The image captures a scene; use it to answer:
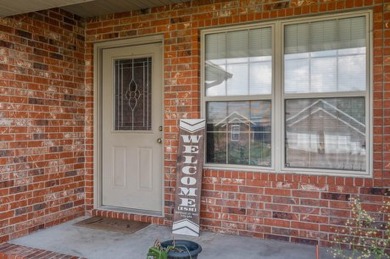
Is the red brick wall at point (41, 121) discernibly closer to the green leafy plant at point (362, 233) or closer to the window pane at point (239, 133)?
the window pane at point (239, 133)

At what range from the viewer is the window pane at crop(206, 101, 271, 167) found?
152 inches

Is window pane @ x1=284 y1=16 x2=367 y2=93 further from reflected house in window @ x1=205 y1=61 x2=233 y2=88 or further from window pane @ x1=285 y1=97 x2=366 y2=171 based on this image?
reflected house in window @ x1=205 y1=61 x2=233 y2=88

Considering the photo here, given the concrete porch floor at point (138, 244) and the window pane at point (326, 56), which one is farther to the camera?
the window pane at point (326, 56)

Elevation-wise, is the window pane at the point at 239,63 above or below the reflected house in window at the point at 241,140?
above

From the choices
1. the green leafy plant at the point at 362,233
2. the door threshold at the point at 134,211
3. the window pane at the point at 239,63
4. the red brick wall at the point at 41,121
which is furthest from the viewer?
the door threshold at the point at 134,211

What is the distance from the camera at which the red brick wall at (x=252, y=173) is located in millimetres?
3342

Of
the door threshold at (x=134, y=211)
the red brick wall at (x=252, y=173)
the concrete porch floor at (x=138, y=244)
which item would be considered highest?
the red brick wall at (x=252, y=173)

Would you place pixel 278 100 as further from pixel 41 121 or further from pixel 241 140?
pixel 41 121

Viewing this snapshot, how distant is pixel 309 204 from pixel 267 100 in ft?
3.76

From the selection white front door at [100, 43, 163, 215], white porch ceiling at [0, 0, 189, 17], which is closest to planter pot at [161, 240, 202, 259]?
white front door at [100, 43, 163, 215]

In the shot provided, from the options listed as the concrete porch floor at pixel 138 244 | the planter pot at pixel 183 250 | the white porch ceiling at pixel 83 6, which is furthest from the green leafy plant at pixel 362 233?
the white porch ceiling at pixel 83 6

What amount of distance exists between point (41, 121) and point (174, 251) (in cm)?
237

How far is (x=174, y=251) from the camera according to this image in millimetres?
2652

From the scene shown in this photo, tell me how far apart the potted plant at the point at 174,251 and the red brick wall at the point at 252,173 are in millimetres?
1251
